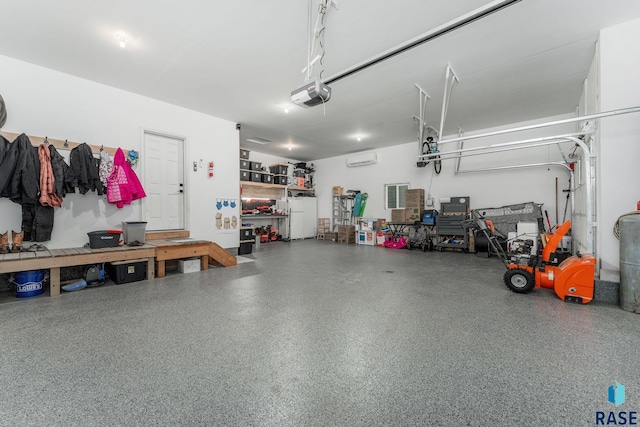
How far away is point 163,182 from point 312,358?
195 inches

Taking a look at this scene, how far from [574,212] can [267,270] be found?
609 centimetres

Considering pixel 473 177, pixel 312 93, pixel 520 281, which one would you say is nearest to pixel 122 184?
pixel 312 93

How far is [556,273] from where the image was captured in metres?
3.16

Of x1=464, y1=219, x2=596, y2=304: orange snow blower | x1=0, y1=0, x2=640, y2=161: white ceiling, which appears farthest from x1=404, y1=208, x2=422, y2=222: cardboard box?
x1=464, y1=219, x2=596, y2=304: orange snow blower

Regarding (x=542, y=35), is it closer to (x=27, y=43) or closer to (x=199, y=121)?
(x=199, y=121)

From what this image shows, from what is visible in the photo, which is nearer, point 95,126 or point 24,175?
point 24,175

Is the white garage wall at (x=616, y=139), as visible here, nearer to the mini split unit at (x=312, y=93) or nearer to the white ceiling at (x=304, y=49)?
the white ceiling at (x=304, y=49)

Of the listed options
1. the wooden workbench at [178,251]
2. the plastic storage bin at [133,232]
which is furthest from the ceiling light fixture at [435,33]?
Result: the plastic storage bin at [133,232]

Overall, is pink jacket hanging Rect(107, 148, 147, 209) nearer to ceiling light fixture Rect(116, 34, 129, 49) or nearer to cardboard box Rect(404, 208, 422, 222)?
ceiling light fixture Rect(116, 34, 129, 49)

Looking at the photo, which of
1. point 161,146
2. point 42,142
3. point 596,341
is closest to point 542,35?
point 596,341

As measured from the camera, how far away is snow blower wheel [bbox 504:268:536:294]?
331 cm

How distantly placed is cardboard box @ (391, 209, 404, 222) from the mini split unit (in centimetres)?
568

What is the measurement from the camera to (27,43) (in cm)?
339

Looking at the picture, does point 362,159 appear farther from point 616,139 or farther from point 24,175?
point 24,175
